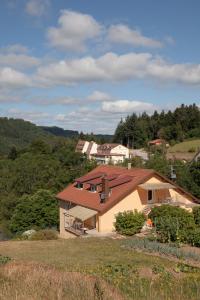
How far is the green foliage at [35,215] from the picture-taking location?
A: 173ft

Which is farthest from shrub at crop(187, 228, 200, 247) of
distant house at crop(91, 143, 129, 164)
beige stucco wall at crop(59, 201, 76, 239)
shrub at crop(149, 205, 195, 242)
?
distant house at crop(91, 143, 129, 164)

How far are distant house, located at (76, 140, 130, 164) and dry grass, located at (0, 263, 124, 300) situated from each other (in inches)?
4449

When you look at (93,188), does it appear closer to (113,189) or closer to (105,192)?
(113,189)

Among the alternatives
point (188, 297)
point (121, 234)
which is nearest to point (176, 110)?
point (121, 234)

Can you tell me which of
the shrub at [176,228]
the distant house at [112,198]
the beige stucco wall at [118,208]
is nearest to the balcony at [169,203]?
the distant house at [112,198]

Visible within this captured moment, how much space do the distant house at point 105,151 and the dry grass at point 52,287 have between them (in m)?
113

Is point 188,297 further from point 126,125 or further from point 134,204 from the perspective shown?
point 126,125

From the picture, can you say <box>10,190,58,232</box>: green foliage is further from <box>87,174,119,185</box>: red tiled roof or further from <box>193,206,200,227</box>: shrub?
<box>193,206,200,227</box>: shrub

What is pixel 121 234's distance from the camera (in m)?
36.2

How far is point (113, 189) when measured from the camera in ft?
133

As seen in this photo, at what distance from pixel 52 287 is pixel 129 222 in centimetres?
2937

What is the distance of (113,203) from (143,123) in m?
109

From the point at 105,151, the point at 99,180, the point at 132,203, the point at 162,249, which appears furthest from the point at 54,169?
the point at 162,249

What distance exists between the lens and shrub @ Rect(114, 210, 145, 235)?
35969 millimetres
